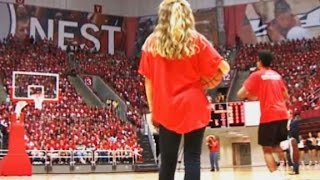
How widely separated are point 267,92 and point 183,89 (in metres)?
3.71

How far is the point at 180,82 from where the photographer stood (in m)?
3.95

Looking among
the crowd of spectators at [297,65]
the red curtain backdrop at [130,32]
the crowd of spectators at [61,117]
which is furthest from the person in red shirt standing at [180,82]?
the red curtain backdrop at [130,32]

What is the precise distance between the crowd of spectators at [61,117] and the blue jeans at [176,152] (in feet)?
52.5

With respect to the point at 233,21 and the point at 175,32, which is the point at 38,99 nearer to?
the point at 175,32

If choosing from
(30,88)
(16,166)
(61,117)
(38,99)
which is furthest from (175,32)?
(61,117)

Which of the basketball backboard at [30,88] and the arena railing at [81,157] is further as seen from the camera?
the arena railing at [81,157]

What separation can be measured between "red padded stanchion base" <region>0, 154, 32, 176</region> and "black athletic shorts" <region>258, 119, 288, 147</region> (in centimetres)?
1048

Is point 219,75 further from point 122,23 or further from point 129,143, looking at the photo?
point 122,23

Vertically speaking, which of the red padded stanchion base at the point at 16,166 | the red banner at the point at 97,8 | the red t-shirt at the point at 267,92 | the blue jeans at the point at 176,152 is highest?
the red banner at the point at 97,8

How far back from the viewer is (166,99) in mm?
3947

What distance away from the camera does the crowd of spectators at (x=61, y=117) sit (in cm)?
2355

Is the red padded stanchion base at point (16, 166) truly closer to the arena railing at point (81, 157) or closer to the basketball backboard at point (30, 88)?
the basketball backboard at point (30, 88)

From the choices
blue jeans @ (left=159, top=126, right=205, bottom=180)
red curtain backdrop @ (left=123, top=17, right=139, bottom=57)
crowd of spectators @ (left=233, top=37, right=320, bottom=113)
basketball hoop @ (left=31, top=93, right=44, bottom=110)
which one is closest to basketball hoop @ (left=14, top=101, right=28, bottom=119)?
basketball hoop @ (left=31, top=93, right=44, bottom=110)

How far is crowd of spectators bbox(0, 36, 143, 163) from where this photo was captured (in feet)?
77.3
